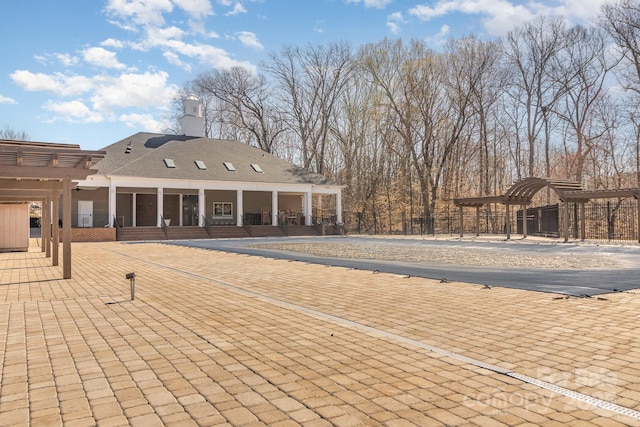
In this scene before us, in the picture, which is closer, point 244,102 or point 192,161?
point 192,161

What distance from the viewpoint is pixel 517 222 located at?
105ft

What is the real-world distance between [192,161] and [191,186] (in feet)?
10.4

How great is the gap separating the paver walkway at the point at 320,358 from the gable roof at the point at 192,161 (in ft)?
74.5

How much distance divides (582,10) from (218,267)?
30.7m

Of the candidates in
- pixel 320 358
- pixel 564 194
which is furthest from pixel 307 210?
A: pixel 320 358

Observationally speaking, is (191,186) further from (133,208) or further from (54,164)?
(54,164)

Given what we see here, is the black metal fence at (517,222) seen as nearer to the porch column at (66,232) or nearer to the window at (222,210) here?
the window at (222,210)

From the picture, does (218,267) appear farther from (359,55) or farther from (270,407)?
(359,55)

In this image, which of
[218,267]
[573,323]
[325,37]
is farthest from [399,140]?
[573,323]

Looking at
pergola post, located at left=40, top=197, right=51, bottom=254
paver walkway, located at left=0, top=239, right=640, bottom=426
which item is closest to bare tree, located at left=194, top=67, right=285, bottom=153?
pergola post, located at left=40, top=197, right=51, bottom=254

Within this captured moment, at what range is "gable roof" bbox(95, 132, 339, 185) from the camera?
94.8ft

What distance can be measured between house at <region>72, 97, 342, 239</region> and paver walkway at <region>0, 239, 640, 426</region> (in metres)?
22.0

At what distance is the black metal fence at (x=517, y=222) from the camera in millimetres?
26484

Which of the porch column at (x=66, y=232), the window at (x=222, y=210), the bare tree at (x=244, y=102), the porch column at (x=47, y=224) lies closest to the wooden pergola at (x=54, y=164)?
the porch column at (x=66, y=232)
